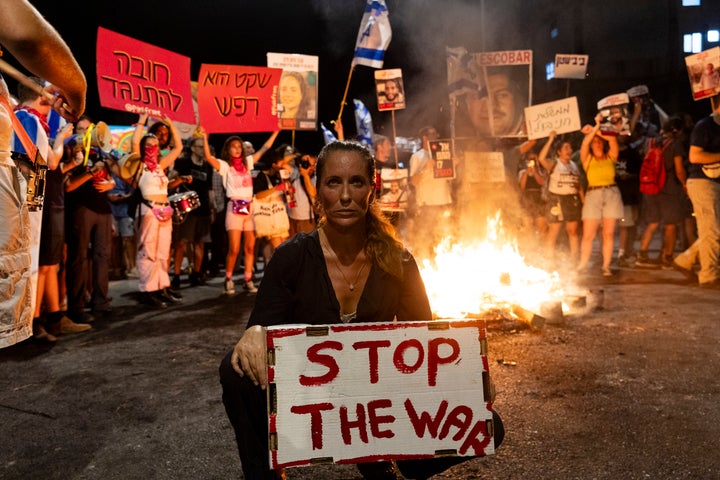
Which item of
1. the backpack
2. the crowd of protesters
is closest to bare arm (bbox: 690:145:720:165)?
the crowd of protesters

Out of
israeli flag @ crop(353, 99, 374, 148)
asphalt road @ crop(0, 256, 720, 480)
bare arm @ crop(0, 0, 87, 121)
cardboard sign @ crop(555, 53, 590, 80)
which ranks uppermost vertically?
cardboard sign @ crop(555, 53, 590, 80)

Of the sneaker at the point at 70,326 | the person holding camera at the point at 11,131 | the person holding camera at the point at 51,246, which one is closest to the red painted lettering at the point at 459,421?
the person holding camera at the point at 11,131

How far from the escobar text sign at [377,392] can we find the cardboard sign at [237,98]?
686 centimetres

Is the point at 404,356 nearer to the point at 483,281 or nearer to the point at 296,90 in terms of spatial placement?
the point at 483,281

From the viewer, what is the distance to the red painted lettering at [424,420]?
1791mm

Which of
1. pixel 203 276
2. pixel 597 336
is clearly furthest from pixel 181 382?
pixel 203 276

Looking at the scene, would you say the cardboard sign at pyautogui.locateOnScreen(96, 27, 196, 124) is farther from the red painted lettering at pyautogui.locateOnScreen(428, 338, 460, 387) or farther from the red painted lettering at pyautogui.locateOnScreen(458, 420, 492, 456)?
the red painted lettering at pyautogui.locateOnScreen(458, 420, 492, 456)

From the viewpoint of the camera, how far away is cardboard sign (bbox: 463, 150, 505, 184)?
34.5ft

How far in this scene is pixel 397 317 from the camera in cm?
235

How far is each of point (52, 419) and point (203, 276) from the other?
20.5ft

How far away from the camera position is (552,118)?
33.4 ft

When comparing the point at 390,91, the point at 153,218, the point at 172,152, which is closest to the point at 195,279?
the point at 153,218

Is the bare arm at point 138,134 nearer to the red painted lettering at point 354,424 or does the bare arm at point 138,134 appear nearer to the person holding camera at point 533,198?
the red painted lettering at point 354,424

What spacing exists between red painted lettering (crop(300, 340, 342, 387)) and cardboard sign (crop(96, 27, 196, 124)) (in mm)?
6008
